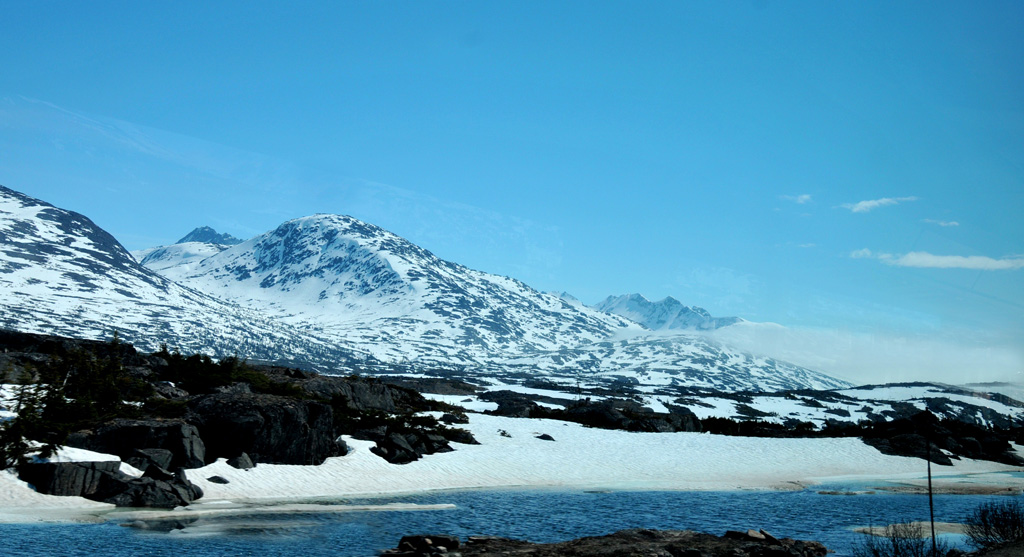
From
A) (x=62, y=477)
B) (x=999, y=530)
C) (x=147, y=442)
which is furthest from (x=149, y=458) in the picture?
(x=999, y=530)

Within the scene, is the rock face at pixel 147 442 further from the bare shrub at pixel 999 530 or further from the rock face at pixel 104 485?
the bare shrub at pixel 999 530

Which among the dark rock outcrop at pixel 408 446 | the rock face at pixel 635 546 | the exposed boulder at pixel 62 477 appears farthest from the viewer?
the dark rock outcrop at pixel 408 446

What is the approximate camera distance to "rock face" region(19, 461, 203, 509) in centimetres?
2609

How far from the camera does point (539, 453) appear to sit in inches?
1868

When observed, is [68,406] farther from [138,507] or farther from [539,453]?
[539,453]

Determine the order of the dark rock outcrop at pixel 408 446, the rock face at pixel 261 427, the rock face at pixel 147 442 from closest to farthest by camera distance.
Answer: the rock face at pixel 147 442 → the rock face at pixel 261 427 → the dark rock outcrop at pixel 408 446

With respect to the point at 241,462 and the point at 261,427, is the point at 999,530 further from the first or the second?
the point at 261,427

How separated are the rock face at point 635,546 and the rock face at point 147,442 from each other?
1437cm

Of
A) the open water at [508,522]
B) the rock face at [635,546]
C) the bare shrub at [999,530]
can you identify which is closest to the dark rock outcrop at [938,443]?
the open water at [508,522]

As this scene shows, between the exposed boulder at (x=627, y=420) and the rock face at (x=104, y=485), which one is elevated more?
the exposed boulder at (x=627, y=420)

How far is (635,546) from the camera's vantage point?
20.2 metres

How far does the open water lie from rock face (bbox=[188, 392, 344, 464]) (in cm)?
564

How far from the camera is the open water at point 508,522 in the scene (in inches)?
827

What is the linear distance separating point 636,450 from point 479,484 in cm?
1641
